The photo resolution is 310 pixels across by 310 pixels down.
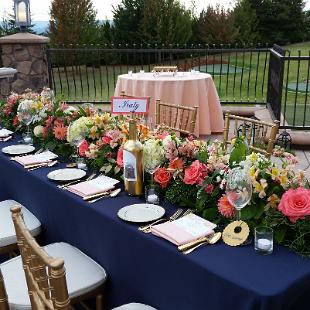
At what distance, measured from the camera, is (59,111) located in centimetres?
283

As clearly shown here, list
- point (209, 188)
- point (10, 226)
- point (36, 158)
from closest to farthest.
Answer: point (209, 188)
point (10, 226)
point (36, 158)

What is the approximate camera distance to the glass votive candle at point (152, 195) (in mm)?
1897

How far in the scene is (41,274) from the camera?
1.29 m

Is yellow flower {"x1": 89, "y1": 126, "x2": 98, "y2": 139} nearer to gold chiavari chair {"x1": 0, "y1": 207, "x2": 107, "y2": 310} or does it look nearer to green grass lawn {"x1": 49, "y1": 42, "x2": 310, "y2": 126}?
gold chiavari chair {"x1": 0, "y1": 207, "x2": 107, "y2": 310}

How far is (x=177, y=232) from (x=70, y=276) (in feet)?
1.83

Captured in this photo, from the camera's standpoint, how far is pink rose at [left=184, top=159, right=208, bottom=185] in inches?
69.8

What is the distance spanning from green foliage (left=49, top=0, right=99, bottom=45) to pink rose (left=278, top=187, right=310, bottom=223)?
38.8 ft

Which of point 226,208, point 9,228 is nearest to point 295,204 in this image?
point 226,208

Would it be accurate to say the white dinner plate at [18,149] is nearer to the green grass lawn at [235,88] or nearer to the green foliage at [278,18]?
the green grass lawn at [235,88]

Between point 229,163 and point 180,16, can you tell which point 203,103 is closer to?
point 229,163

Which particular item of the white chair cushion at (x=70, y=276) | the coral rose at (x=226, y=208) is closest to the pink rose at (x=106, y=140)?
the white chair cushion at (x=70, y=276)

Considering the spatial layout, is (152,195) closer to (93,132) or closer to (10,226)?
(93,132)

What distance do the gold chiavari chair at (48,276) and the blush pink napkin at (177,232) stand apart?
0.36 meters

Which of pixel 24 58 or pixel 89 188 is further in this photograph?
pixel 24 58
